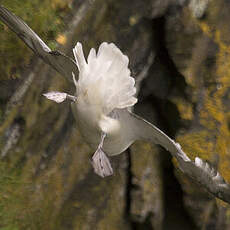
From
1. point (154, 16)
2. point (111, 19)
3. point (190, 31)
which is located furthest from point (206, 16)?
point (111, 19)

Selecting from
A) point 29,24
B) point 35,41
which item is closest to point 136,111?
point 29,24

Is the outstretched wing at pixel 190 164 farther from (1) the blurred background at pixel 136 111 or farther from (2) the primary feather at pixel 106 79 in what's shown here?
(1) the blurred background at pixel 136 111

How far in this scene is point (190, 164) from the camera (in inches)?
59.4

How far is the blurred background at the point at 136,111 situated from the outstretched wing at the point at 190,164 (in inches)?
19.5

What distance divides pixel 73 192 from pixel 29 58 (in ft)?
2.75

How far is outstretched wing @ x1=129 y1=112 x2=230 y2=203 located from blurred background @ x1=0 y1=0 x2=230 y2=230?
0.49 metres

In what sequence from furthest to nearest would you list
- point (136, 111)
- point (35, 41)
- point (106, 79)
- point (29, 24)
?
point (136, 111), point (29, 24), point (35, 41), point (106, 79)

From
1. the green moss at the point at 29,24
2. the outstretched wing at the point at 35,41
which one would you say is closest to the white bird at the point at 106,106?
the outstretched wing at the point at 35,41

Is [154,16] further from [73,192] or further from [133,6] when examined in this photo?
[73,192]

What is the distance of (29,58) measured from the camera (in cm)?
204

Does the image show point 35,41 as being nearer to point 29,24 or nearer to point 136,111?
point 29,24

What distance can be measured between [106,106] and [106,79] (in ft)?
0.30

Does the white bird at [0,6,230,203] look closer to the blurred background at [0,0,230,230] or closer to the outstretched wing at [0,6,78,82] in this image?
the outstretched wing at [0,6,78,82]

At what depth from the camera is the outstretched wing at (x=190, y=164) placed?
1.51 metres
